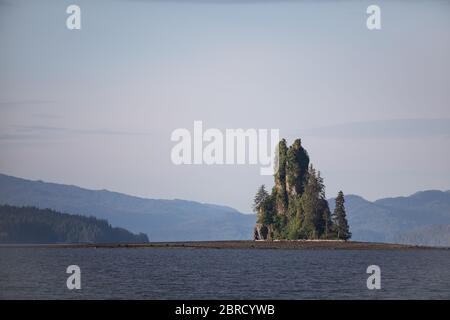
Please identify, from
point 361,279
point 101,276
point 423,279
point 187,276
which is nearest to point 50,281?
point 101,276

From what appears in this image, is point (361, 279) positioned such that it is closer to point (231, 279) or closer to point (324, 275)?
point (324, 275)

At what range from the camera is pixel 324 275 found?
14038 centimetres

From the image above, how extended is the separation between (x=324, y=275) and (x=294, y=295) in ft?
126

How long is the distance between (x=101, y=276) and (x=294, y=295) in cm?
4048
